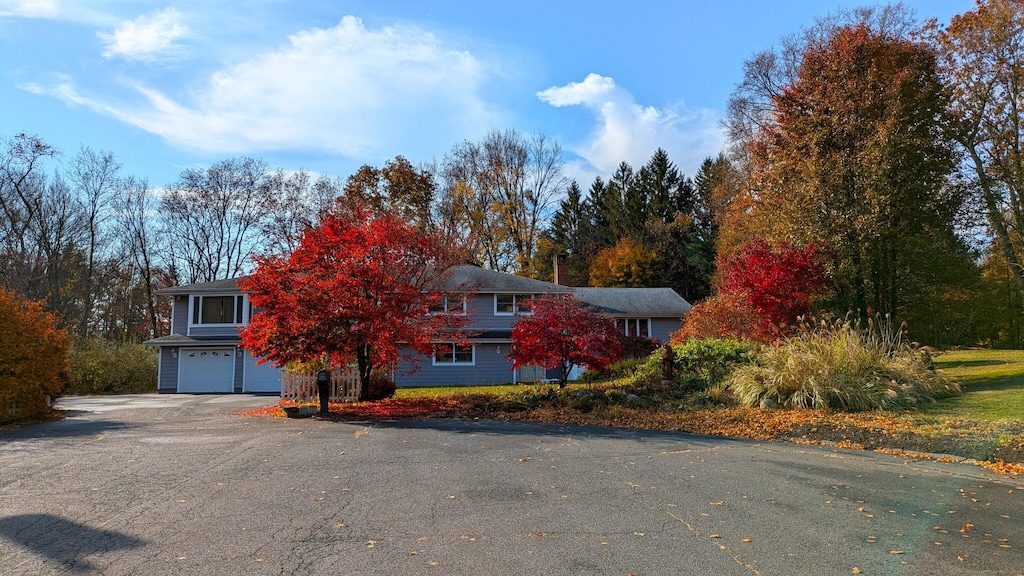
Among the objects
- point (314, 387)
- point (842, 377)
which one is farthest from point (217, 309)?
point (842, 377)

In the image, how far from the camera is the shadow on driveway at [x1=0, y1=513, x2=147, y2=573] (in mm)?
4574

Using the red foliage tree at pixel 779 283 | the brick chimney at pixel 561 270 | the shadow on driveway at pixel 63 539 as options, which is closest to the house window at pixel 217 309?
the brick chimney at pixel 561 270

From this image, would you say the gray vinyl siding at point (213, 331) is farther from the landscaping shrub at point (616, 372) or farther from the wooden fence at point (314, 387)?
the landscaping shrub at point (616, 372)

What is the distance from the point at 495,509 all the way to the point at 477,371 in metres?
23.5

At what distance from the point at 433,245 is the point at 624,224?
36.5m

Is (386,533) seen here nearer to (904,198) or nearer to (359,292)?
(359,292)

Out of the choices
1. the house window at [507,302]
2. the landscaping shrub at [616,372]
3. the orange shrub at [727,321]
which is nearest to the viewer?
the orange shrub at [727,321]

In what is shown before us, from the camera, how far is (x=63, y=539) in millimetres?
4965

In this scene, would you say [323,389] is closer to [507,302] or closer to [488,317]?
[488,317]

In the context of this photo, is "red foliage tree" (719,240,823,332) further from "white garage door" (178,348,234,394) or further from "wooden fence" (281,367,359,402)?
"white garage door" (178,348,234,394)

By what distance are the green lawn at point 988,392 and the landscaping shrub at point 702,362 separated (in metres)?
4.75

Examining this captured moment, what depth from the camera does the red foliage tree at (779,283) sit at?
16.5m

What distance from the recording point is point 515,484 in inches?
270

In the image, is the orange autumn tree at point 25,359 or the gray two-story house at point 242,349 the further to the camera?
the gray two-story house at point 242,349
